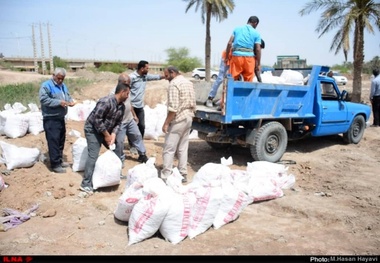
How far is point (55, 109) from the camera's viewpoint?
15.2 feet

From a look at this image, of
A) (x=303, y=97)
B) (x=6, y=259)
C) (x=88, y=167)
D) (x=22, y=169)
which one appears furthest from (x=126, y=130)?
(x=303, y=97)

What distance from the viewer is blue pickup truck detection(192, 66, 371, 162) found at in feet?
16.9

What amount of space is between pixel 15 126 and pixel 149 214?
15.7 feet

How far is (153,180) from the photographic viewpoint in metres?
3.31

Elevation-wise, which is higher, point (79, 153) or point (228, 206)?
point (79, 153)

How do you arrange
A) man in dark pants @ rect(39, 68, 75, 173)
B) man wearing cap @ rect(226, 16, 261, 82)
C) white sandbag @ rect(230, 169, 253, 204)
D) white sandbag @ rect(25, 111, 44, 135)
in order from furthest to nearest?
1. white sandbag @ rect(25, 111, 44, 135)
2. man wearing cap @ rect(226, 16, 261, 82)
3. man in dark pants @ rect(39, 68, 75, 173)
4. white sandbag @ rect(230, 169, 253, 204)

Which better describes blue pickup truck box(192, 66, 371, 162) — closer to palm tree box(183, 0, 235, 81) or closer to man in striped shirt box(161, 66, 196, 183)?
man in striped shirt box(161, 66, 196, 183)

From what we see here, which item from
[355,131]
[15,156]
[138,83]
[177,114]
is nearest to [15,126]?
[15,156]

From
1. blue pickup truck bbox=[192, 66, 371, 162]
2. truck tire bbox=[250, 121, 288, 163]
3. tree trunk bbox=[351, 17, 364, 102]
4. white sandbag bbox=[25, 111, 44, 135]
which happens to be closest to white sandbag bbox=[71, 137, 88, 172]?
blue pickup truck bbox=[192, 66, 371, 162]

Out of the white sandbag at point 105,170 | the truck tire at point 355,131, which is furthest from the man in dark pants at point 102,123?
the truck tire at point 355,131

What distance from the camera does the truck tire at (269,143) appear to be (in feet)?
18.0

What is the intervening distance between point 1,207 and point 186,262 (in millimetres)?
Result: 2617

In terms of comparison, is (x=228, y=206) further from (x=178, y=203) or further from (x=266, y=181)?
(x=266, y=181)

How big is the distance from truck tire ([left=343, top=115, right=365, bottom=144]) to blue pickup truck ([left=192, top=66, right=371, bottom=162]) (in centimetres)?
80
